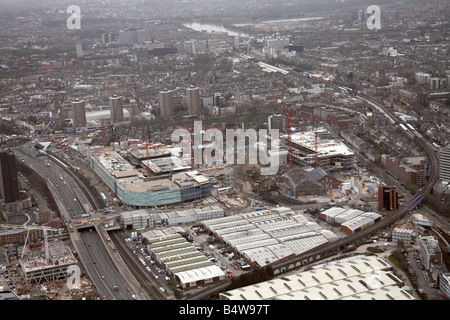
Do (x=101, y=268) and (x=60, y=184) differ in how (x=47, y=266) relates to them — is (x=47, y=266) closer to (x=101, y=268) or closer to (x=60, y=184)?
(x=101, y=268)

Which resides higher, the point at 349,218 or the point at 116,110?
the point at 116,110

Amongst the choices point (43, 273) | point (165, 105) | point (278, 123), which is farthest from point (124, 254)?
point (165, 105)

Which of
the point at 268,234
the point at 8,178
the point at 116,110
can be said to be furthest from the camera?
the point at 116,110

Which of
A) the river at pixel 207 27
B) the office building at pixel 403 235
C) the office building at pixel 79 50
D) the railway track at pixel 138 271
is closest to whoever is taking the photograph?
the railway track at pixel 138 271

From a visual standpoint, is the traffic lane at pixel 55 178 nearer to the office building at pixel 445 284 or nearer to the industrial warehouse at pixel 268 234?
the industrial warehouse at pixel 268 234

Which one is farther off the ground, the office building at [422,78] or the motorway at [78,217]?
the office building at [422,78]

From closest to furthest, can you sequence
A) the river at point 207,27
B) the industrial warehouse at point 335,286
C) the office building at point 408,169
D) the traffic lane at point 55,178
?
the industrial warehouse at point 335,286 < the traffic lane at point 55,178 < the office building at point 408,169 < the river at point 207,27

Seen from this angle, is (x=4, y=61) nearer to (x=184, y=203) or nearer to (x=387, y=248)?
(x=184, y=203)

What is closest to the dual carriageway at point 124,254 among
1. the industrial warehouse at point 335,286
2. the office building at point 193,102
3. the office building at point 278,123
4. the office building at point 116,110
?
the industrial warehouse at point 335,286
